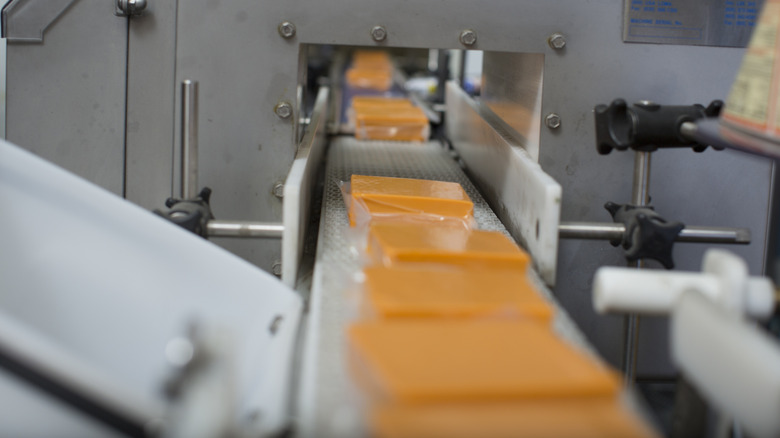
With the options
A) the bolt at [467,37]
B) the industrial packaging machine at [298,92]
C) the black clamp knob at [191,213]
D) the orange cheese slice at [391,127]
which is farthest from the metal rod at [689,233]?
the orange cheese slice at [391,127]

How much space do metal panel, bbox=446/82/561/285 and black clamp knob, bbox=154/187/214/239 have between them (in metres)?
0.58

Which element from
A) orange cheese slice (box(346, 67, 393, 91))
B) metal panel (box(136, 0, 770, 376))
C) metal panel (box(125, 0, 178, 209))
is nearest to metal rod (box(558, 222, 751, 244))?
metal panel (box(136, 0, 770, 376))

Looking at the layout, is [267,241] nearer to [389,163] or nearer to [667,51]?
[389,163]

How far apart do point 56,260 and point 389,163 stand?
4.03 feet

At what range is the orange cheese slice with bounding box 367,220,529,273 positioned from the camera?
1.08 m

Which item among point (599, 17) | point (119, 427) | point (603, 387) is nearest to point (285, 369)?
point (119, 427)

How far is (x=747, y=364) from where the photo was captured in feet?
2.43

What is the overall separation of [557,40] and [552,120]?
17cm

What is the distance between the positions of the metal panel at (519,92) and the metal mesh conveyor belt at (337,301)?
0.18 meters

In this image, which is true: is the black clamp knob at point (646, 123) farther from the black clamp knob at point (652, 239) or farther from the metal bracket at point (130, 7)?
the metal bracket at point (130, 7)

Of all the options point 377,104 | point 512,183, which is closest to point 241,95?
point 512,183

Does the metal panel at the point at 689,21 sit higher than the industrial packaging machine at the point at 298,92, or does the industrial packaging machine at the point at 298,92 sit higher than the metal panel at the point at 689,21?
the metal panel at the point at 689,21

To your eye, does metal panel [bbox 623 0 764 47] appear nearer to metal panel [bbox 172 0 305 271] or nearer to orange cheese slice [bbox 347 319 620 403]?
metal panel [bbox 172 0 305 271]

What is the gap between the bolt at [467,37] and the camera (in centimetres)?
162
